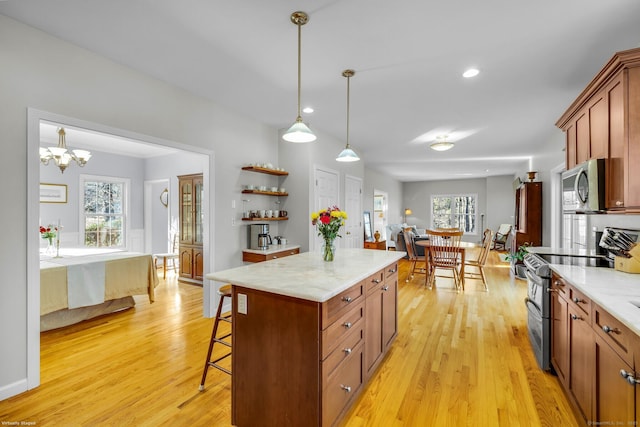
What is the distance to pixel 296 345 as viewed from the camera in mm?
1614

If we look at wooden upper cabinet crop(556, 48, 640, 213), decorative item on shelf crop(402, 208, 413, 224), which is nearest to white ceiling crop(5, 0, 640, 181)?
wooden upper cabinet crop(556, 48, 640, 213)

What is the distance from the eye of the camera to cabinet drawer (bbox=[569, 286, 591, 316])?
1.62 metres

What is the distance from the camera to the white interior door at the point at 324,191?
466 cm

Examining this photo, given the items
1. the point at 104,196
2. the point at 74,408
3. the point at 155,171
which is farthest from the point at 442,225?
the point at 74,408

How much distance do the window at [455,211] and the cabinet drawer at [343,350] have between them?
10494 mm

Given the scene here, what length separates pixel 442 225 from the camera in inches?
461

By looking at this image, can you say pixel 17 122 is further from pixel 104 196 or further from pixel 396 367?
pixel 104 196

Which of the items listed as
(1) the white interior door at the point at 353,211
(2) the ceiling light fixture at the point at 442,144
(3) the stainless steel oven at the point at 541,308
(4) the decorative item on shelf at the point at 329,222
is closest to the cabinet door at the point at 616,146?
(3) the stainless steel oven at the point at 541,308

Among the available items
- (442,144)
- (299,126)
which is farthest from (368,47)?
(442,144)

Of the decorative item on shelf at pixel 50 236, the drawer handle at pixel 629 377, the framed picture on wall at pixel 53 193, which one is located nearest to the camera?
the drawer handle at pixel 629 377

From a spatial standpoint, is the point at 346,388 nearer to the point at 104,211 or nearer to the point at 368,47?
the point at 368,47

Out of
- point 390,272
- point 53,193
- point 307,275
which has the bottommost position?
point 390,272

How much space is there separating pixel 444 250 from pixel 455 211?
7236 millimetres

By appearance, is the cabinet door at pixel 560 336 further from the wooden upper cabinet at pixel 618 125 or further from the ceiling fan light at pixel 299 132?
the ceiling fan light at pixel 299 132
